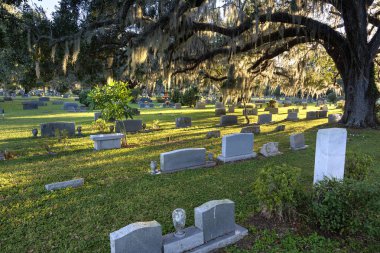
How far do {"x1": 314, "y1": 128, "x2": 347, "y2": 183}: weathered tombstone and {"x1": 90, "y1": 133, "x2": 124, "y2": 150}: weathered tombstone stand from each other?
25.5ft

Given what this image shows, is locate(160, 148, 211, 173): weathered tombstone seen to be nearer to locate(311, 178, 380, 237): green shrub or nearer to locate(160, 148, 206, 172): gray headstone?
locate(160, 148, 206, 172): gray headstone

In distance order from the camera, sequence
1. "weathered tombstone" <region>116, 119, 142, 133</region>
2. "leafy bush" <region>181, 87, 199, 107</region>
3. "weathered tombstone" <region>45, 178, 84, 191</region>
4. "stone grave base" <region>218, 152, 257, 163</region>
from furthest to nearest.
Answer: "leafy bush" <region>181, 87, 199, 107</region> < "weathered tombstone" <region>116, 119, 142, 133</region> < "stone grave base" <region>218, 152, 257, 163</region> < "weathered tombstone" <region>45, 178, 84, 191</region>

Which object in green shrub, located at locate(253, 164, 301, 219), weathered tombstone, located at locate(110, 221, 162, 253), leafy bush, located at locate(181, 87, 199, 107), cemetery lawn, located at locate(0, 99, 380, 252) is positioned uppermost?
leafy bush, located at locate(181, 87, 199, 107)

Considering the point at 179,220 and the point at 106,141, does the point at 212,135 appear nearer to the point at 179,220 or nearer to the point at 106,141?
the point at 106,141

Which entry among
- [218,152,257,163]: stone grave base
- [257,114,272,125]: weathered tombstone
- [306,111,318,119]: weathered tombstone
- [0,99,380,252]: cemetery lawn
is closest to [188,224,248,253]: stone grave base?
[0,99,380,252]: cemetery lawn

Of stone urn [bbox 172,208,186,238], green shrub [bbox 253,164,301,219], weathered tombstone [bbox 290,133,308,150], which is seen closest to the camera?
stone urn [bbox 172,208,186,238]

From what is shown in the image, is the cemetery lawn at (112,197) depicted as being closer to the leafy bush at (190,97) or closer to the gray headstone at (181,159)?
the gray headstone at (181,159)

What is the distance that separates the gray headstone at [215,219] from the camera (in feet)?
11.8

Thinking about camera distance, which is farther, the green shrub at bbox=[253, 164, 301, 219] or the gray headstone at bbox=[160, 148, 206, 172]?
the gray headstone at bbox=[160, 148, 206, 172]

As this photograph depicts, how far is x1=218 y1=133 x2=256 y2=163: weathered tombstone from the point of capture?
8.06 metres

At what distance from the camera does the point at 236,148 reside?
8258 millimetres

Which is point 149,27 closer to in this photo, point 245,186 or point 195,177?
point 195,177

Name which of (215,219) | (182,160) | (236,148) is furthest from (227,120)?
(215,219)

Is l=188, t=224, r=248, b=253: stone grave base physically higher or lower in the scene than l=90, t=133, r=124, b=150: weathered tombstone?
lower
